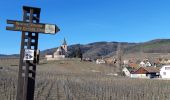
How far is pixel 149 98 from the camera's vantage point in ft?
81.4

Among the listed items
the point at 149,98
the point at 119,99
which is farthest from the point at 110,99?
the point at 149,98

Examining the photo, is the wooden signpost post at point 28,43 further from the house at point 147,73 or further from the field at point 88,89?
the house at point 147,73

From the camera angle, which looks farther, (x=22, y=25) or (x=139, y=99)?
(x=139, y=99)

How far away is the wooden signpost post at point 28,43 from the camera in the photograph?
1230 centimetres

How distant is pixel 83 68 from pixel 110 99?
71.1m

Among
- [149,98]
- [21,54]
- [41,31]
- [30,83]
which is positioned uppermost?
[41,31]

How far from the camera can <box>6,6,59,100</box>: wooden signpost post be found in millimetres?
12297

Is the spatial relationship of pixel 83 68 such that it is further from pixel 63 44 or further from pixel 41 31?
pixel 41 31

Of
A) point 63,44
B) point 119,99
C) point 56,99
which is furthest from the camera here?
point 63,44

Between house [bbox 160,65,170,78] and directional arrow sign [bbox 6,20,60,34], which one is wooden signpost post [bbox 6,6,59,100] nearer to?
directional arrow sign [bbox 6,20,60,34]

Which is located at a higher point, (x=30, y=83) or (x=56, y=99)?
(x=30, y=83)

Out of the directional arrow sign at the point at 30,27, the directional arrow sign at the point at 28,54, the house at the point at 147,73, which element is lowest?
the house at the point at 147,73

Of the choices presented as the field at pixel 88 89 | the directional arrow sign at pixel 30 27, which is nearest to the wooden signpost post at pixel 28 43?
the directional arrow sign at pixel 30 27

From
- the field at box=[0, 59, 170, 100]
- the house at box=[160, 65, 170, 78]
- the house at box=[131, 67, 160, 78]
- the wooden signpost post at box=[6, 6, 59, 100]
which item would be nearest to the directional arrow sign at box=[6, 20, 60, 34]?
the wooden signpost post at box=[6, 6, 59, 100]
